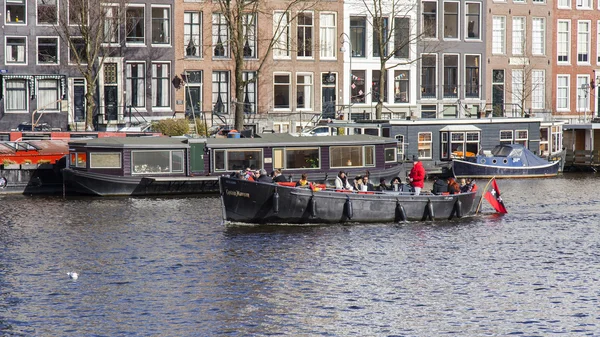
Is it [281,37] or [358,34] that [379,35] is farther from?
[281,37]

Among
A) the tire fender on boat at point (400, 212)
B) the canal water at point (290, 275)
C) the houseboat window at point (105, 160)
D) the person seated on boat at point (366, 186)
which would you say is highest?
the houseboat window at point (105, 160)

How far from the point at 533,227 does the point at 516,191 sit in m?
14.1

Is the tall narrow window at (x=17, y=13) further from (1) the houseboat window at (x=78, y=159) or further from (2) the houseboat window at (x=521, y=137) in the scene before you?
(2) the houseboat window at (x=521, y=137)

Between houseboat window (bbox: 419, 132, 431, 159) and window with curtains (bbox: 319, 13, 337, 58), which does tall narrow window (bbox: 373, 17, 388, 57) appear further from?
houseboat window (bbox: 419, 132, 431, 159)

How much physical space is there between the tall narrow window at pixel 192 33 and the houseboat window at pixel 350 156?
19449 millimetres

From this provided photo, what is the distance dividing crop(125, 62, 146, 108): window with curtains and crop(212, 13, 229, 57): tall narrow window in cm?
504

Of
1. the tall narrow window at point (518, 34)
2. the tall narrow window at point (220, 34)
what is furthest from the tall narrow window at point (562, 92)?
Result: the tall narrow window at point (220, 34)

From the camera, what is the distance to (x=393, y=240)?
40906 millimetres

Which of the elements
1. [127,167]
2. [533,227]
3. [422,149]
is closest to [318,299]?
[533,227]

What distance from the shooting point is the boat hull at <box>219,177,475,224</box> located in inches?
1666

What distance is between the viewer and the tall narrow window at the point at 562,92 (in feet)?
286

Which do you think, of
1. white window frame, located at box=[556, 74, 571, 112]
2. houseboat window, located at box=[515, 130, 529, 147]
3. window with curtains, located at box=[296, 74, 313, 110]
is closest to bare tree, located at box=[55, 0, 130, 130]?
window with curtains, located at box=[296, 74, 313, 110]

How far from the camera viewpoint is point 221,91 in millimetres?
73875

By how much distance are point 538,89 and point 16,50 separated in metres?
39.7
